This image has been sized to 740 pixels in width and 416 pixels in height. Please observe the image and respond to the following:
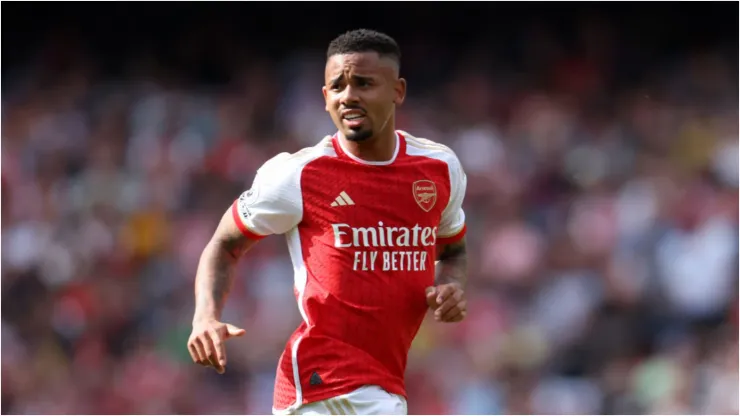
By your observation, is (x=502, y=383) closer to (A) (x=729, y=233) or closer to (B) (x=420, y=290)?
(A) (x=729, y=233)

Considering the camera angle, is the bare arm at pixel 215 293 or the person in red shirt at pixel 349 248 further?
the person in red shirt at pixel 349 248

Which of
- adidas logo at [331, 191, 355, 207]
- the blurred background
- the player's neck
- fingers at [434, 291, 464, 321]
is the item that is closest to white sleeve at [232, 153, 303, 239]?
adidas logo at [331, 191, 355, 207]

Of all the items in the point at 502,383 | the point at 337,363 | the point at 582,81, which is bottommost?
the point at 502,383

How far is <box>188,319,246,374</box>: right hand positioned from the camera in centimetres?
441

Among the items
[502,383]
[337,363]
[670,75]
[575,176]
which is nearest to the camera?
[337,363]

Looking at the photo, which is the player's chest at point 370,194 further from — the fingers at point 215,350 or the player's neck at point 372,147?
the fingers at point 215,350

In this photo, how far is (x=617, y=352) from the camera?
9.99 metres

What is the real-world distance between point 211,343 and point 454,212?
53.1 inches

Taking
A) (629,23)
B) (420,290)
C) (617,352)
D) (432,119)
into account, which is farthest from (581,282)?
(420,290)

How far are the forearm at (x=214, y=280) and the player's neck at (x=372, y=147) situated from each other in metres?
0.68

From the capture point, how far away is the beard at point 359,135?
4.81 metres

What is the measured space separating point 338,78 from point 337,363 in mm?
1155

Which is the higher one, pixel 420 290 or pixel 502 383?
pixel 420 290

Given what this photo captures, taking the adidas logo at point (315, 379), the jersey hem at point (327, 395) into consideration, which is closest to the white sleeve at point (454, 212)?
the jersey hem at point (327, 395)
